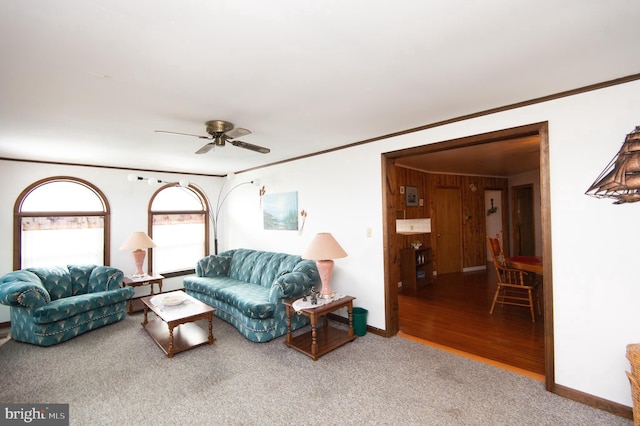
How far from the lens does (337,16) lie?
54.4 inches

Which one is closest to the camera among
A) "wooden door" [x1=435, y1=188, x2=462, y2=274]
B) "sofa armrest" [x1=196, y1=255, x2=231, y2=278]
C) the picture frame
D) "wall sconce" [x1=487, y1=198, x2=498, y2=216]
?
"sofa armrest" [x1=196, y1=255, x2=231, y2=278]

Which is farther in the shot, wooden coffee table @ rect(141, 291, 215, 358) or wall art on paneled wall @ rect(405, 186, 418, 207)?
wall art on paneled wall @ rect(405, 186, 418, 207)

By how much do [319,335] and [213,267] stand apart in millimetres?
2364

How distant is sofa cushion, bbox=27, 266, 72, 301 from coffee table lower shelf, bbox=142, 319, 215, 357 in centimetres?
120

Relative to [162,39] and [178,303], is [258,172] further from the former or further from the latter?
[162,39]

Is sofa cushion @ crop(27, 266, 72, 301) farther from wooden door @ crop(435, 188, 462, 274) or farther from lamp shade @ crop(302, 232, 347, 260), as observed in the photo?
wooden door @ crop(435, 188, 462, 274)

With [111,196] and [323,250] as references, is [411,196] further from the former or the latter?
[111,196]

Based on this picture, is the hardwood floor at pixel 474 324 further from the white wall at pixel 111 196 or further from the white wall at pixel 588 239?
the white wall at pixel 111 196

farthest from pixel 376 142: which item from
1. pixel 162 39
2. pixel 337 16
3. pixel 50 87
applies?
pixel 50 87

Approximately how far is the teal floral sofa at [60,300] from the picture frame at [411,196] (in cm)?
490

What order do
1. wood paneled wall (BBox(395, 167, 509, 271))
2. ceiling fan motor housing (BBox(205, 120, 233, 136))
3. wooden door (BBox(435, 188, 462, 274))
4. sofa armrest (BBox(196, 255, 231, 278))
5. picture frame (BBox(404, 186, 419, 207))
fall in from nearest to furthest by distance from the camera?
ceiling fan motor housing (BBox(205, 120, 233, 136)) → sofa armrest (BBox(196, 255, 231, 278)) → picture frame (BBox(404, 186, 419, 207)) → wood paneled wall (BBox(395, 167, 509, 271)) → wooden door (BBox(435, 188, 462, 274))

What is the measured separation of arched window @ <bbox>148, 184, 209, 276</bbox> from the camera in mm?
5516

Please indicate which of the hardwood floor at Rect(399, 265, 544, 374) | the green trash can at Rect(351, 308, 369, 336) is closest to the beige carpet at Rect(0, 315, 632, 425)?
the green trash can at Rect(351, 308, 369, 336)

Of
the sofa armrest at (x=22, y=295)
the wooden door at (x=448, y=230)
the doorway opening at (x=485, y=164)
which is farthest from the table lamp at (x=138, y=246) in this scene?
the wooden door at (x=448, y=230)
